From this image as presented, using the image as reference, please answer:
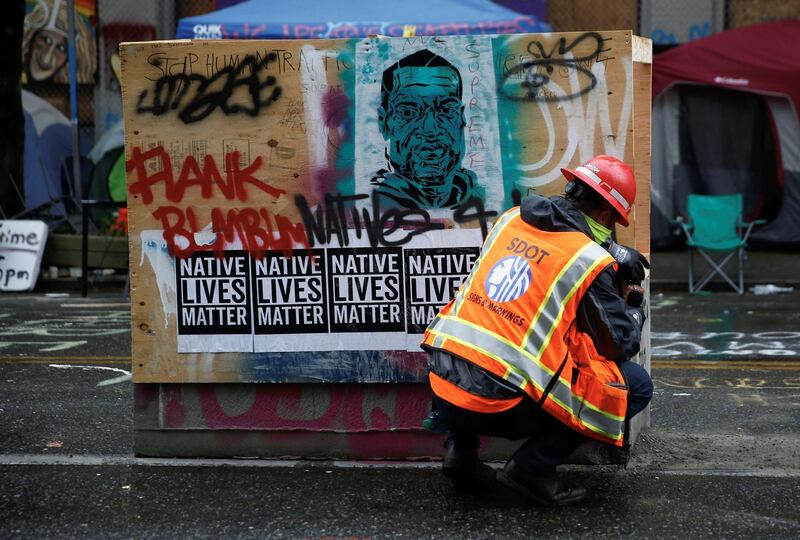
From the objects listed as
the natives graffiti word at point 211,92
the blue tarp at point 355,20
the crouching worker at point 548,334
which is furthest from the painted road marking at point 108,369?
the blue tarp at point 355,20

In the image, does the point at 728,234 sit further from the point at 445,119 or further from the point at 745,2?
the point at 445,119

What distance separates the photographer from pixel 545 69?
→ 15.0 feet

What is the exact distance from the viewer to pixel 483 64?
458 cm

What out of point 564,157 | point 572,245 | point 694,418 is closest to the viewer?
point 572,245

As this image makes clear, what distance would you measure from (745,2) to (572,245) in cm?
1408

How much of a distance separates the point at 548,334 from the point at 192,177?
183 centimetres

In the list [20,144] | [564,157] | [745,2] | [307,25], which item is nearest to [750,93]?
[745,2]

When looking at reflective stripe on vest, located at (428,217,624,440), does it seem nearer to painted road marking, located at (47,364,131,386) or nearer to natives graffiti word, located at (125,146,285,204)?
natives graffiti word, located at (125,146,285,204)

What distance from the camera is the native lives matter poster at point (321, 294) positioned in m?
4.66

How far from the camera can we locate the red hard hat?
3.96 meters

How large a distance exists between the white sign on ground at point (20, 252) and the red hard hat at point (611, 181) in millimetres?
10099

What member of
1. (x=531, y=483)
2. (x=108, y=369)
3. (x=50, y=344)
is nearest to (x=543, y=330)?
(x=531, y=483)

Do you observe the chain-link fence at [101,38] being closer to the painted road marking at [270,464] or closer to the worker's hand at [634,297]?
the painted road marking at [270,464]

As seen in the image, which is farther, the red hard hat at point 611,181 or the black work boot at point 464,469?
the black work boot at point 464,469
